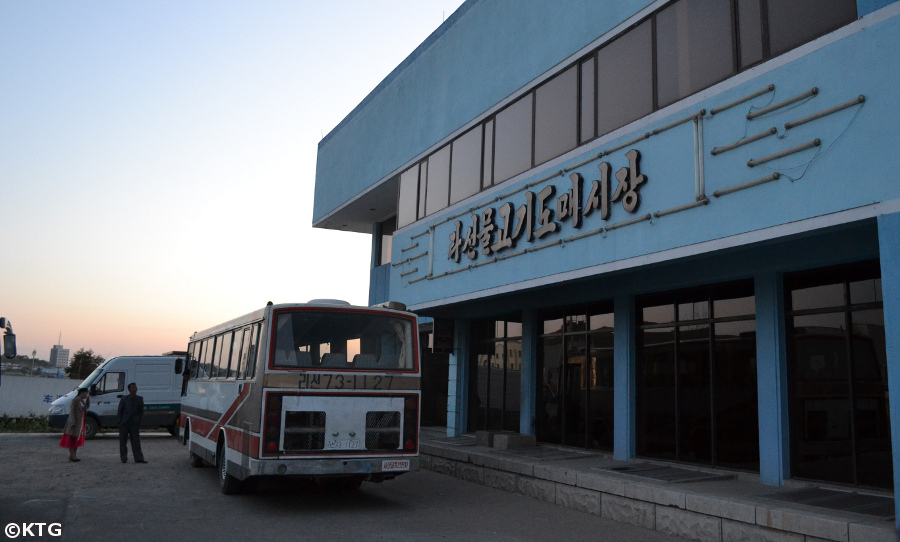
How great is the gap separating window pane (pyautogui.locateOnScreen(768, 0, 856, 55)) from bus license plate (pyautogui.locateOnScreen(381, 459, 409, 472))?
710 centimetres

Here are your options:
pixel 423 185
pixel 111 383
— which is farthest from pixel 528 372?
pixel 111 383

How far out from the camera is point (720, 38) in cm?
917

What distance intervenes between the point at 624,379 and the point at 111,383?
54.5 feet

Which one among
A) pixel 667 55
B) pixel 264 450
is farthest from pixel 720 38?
pixel 264 450

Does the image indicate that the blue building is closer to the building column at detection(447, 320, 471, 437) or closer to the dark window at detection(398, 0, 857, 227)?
the dark window at detection(398, 0, 857, 227)

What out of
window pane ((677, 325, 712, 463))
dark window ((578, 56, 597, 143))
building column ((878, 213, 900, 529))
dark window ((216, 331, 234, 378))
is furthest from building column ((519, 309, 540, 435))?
building column ((878, 213, 900, 529))

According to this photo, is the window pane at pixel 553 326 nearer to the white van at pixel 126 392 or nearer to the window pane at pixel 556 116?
the window pane at pixel 556 116

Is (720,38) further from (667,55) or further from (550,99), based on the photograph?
(550,99)

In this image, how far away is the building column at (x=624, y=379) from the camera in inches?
492

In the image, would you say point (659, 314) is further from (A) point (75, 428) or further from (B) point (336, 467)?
(A) point (75, 428)

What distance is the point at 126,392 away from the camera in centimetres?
2216

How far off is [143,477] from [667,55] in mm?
11270

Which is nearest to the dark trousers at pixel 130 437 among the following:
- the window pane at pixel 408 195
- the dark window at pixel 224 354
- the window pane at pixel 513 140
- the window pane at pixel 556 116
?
the dark window at pixel 224 354

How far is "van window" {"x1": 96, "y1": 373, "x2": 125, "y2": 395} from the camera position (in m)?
22.0
